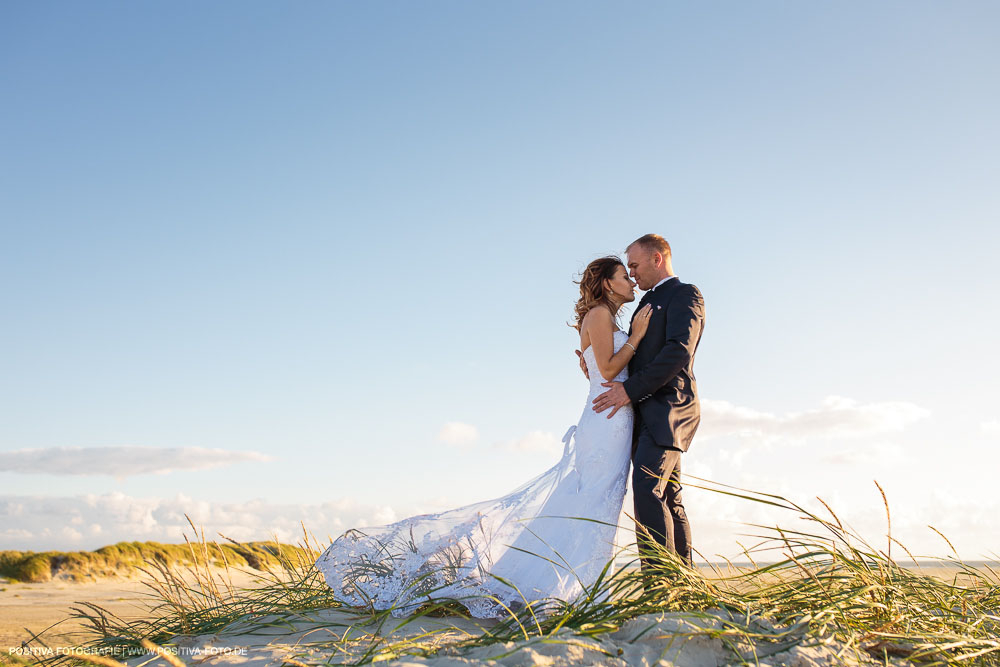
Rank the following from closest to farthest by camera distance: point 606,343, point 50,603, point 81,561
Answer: point 606,343 < point 50,603 < point 81,561

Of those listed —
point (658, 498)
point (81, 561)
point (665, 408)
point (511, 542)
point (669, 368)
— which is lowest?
point (81, 561)

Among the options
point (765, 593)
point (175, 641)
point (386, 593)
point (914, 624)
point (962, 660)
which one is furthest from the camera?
point (386, 593)

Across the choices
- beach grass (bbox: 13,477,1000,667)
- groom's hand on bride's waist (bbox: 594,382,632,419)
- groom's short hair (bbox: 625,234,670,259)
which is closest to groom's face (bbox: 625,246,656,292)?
groom's short hair (bbox: 625,234,670,259)

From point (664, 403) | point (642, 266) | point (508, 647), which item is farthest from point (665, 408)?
point (508, 647)

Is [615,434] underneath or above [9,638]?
above

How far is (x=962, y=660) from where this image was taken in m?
3.13

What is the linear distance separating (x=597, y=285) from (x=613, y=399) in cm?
99

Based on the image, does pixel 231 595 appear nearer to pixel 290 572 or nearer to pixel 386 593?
pixel 290 572

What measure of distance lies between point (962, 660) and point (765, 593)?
902 mm

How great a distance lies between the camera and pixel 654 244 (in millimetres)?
5500

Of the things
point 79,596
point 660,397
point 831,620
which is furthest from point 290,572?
point 79,596

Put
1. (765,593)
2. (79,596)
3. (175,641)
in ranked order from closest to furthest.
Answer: (765,593), (175,641), (79,596)

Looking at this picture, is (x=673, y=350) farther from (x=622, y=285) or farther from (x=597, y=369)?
(x=622, y=285)

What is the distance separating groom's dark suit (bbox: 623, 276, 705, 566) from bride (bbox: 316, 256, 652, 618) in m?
0.12
